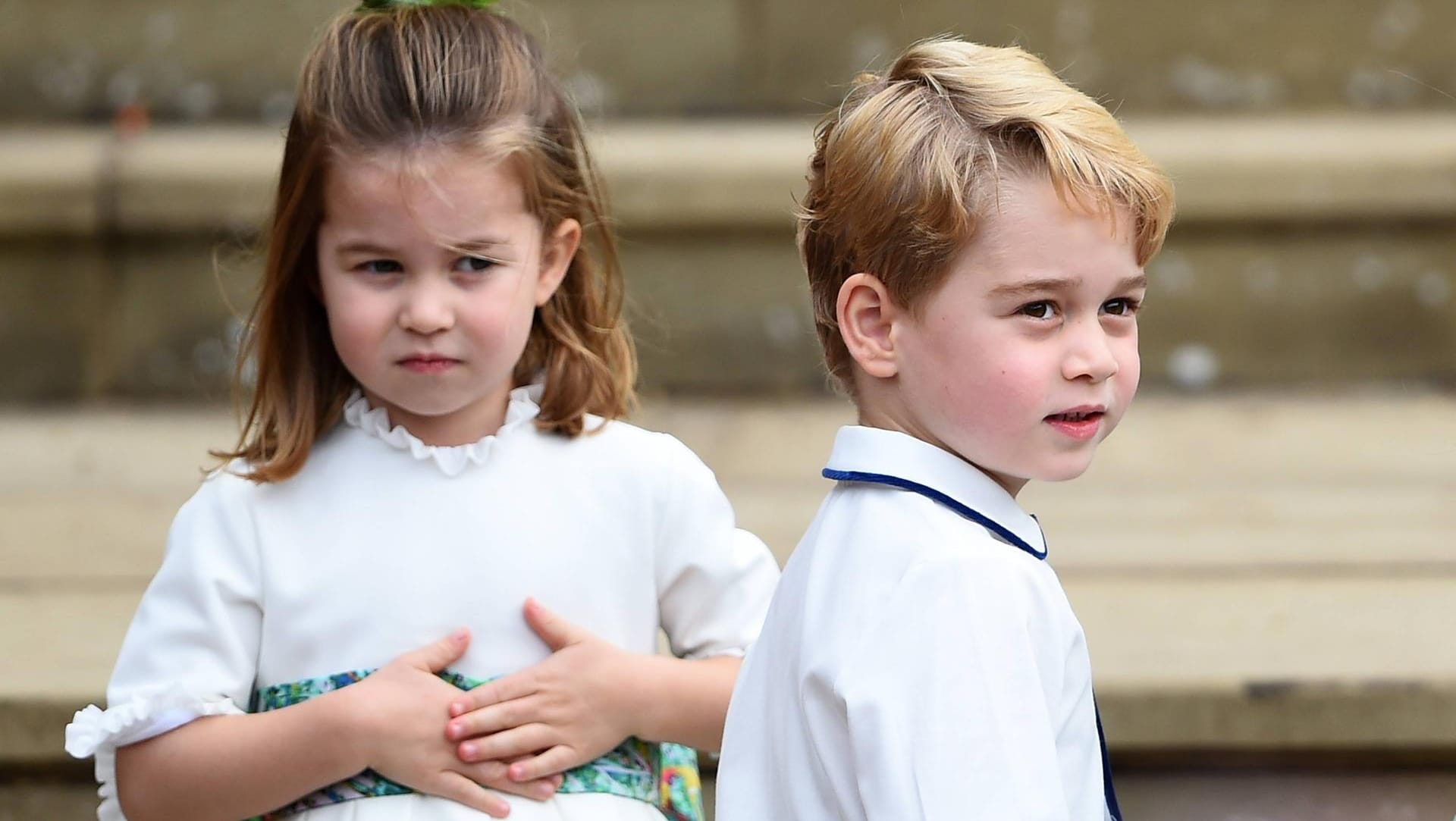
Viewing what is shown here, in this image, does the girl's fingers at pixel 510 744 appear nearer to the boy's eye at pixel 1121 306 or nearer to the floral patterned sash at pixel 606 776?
the floral patterned sash at pixel 606 776

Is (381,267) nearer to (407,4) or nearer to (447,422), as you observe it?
(447,422)

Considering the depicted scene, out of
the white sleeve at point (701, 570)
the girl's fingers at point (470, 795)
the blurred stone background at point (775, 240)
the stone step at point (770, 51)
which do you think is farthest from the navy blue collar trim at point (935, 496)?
the stone step at point (770, 51)

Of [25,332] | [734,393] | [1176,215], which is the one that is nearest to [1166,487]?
[1176,215]

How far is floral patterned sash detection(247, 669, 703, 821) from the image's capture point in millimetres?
1656

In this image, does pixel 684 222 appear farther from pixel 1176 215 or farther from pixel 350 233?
pixel 350 233

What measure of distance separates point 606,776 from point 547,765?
3.3 inches

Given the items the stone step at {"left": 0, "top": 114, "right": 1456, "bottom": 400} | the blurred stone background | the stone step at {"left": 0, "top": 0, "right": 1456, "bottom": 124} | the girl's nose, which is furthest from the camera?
the stone step at {"left": 0, "top": 0, "right": 1456, "bottom": 124}

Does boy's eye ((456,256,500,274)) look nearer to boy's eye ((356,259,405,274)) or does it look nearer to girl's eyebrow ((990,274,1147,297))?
boy's eye ((356,259,405,274))

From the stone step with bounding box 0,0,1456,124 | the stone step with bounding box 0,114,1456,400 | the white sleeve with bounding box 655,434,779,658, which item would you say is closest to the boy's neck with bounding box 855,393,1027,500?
the white sleeve with bounding box 655,434,779,658

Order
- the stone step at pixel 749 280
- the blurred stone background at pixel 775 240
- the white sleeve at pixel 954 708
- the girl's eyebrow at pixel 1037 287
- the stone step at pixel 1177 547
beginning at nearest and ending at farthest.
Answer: the white sleeve at pixel 954 708 < the girl's eyebrow at pixel 1037 287 < the stone step at pixel 1177 547 < the blurred stone background at pixel 775 240 < the stone step at pixel 749 280

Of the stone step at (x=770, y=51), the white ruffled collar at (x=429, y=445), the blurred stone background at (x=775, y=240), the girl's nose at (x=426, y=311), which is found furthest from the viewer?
the stone step at (x=770, y=51)

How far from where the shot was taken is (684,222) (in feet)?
11.1

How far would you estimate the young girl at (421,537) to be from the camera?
164cm

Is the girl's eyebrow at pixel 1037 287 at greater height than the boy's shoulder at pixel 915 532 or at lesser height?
greater
